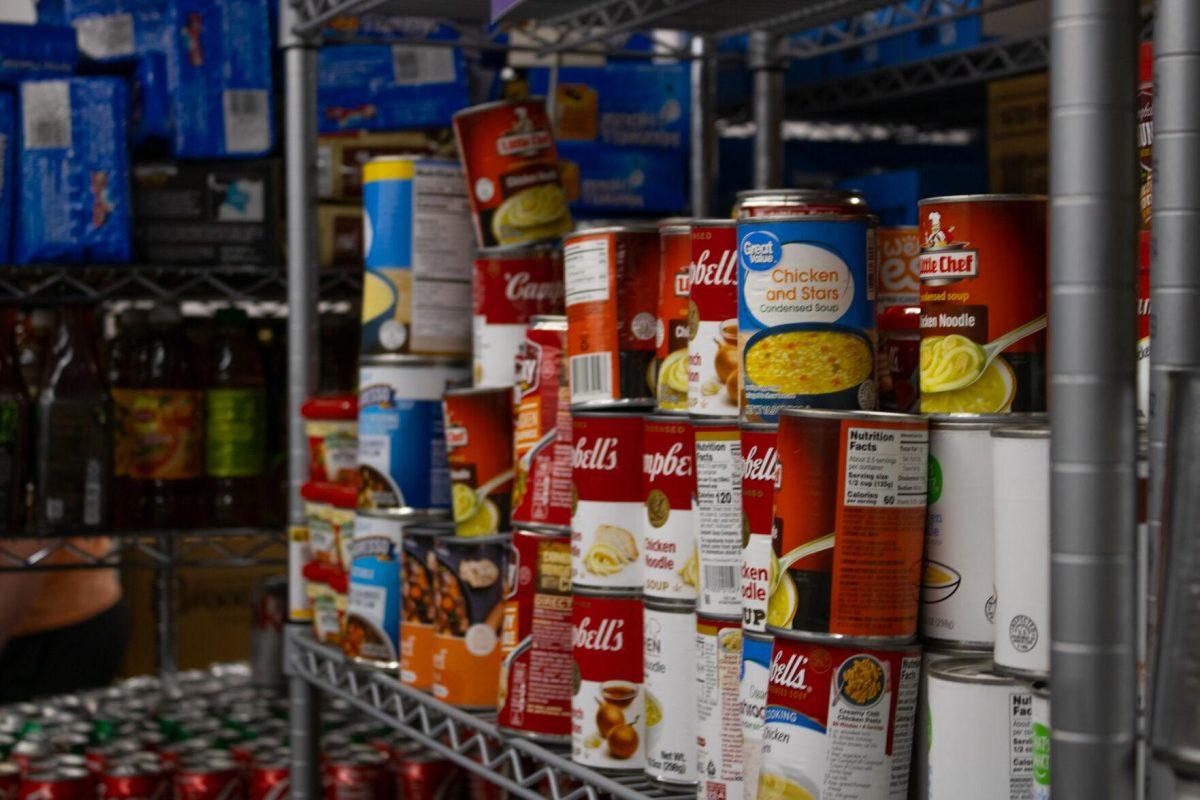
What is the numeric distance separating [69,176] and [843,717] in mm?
2055

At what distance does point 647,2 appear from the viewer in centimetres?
181

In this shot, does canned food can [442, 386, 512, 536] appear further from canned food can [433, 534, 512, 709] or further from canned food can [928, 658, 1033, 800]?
canned food can [928, 658, 1033, 800]

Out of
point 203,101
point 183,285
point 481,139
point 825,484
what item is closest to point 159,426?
point 183,285

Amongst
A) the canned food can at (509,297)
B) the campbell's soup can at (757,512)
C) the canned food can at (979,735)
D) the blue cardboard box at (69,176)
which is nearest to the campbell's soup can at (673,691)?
the campbell's soup can at (757,512)

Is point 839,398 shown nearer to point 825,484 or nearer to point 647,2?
point 825,484

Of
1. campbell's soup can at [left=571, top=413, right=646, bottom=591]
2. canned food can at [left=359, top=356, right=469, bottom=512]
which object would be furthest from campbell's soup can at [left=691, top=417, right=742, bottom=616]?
canned food can at [left=359, top=356, right=469, bottom=512]

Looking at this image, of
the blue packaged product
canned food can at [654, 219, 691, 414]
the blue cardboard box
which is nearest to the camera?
canned food can at [654, 219, 691, 414]

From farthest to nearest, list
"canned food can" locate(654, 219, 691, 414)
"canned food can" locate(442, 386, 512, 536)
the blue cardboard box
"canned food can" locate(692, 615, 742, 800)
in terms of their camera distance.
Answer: the blue cardboard box → "canned food can" locate(442, 386, 512, 536) → "canned food can" locate(654, 219, 691, 414) → "canned food can" locate(692, 615, 742, 800)

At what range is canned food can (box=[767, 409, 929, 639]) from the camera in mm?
1011

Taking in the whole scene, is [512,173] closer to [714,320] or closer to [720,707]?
[714,320]

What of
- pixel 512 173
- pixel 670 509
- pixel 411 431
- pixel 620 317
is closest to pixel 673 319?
pixel 620 317

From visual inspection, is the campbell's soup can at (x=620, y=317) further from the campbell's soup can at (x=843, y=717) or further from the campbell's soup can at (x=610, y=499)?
the campbell's soup can at (x=843, y=717)

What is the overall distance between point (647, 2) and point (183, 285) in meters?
1.34

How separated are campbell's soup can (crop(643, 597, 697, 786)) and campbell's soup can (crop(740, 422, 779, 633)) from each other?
0.14 metres
